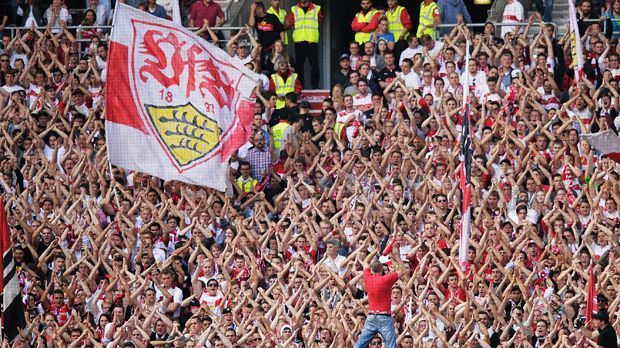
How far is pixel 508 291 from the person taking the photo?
24391 millimetres

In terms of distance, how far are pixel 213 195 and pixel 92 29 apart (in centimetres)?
451

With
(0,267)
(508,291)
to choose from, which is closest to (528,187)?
(508,291)

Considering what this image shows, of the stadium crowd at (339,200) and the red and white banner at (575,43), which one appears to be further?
the red and white banner at (575,43)

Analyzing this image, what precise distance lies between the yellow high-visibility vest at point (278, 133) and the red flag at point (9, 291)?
4741mm

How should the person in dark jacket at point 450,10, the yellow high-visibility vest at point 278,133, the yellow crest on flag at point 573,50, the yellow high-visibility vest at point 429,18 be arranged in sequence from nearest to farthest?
1. the yellow crest on flag at point 573,50
2. the yellow high-visibility vest at point 278,133
3. the yellow high-visibility vest at point 429,18
4. the person in dark jacket at point 450,10

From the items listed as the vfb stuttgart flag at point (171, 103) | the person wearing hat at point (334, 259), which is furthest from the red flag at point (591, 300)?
the vfb stuttgart flag at point (171, 103)

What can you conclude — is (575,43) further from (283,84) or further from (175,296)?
(175,296)

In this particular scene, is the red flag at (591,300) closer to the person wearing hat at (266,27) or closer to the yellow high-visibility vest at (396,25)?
the yellow high-visibility vest at (396,25)

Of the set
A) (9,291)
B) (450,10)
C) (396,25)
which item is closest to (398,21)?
(396,25)

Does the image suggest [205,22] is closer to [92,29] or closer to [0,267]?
[92,29]

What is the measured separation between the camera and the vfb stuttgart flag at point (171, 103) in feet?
85.4

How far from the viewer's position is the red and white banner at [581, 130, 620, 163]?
24109 millimetres

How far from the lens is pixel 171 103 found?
1032 inches

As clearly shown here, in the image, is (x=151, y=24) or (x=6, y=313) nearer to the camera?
(x=6, y=313)
